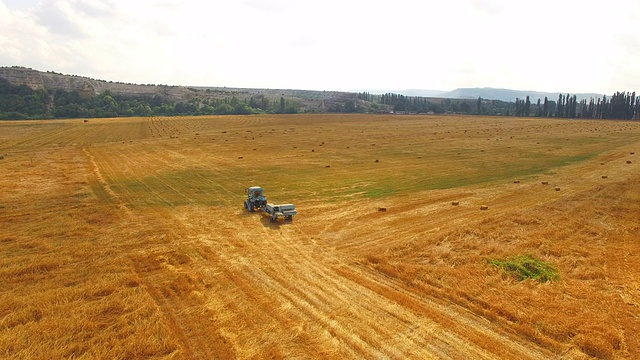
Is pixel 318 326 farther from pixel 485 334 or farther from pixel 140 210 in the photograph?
pixel 140 210

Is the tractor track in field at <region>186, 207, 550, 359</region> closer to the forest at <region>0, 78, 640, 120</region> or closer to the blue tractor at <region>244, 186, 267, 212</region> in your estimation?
the blue tractor at <region>244, 186, 267, 212</region>

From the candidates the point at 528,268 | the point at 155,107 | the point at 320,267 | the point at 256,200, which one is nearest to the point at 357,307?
the point at 320,267

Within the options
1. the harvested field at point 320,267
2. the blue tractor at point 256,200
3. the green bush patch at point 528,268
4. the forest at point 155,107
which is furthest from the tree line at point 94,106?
the green bush patch at point 528,268

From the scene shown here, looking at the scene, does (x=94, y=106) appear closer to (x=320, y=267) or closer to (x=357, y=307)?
(x=320, y=267)

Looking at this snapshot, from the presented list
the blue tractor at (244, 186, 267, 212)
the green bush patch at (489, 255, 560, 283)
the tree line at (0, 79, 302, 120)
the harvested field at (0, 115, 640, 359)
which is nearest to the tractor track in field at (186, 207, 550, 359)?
the harvested field at (0, 115, 640, 359)

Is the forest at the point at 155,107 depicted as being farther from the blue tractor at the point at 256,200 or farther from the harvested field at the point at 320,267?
the blue tractor at the point at 256,200
